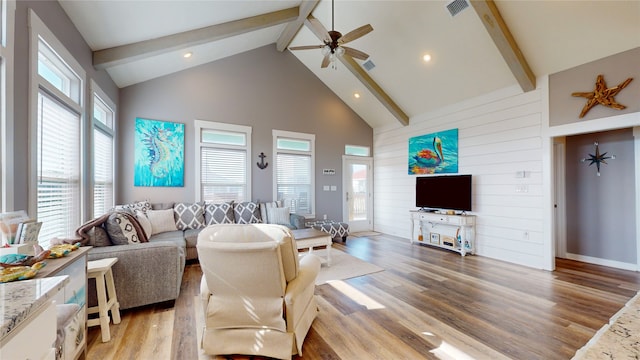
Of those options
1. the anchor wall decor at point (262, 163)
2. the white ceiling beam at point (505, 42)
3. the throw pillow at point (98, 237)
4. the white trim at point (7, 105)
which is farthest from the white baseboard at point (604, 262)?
the white trim at point (7, 105)

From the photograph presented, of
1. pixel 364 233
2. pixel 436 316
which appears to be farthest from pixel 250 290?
pixel 364 233

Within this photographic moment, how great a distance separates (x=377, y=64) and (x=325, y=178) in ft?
9.27

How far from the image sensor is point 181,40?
3.70m

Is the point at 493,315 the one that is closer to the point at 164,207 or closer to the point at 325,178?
the point at 325,178

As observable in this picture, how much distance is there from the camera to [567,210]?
457 cm

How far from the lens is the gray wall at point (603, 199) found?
3.88 m

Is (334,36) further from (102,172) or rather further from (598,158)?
(598,158)

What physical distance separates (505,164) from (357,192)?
3.43m

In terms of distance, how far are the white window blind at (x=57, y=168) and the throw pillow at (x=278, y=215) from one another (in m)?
2.84

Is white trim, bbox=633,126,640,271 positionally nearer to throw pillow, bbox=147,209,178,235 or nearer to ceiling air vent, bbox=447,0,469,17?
ceiling air vent, bbox=447,0,469,17

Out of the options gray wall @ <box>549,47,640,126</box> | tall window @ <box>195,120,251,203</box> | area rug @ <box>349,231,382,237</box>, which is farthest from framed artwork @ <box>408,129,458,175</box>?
tall window @ <box>195,120,251,203</box>

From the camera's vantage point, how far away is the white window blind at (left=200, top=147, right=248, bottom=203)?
5.20 metres

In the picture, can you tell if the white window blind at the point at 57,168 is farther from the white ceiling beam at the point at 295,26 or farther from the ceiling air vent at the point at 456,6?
the ceiling air vent at the point at 456,6

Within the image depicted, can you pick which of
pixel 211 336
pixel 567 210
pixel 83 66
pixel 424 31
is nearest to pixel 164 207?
pixel 83 66
